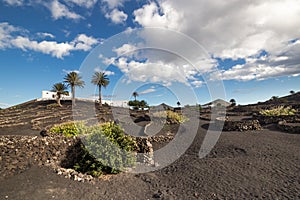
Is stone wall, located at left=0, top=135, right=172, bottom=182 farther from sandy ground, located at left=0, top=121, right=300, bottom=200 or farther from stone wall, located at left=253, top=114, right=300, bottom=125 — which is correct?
stone wall, located at left=253, top=114, right=300, bottom=125

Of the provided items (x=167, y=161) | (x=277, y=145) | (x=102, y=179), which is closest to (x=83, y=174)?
(x=102, y=179)

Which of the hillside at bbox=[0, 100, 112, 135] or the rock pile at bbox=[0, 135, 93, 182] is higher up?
the hillside at bbox=[0, 100, 112, 135]

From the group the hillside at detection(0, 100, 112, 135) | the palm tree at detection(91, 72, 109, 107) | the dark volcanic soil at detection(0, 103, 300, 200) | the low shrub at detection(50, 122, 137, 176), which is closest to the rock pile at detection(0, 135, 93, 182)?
the dark volcanic soil at detection(0, 103, 300, 200)

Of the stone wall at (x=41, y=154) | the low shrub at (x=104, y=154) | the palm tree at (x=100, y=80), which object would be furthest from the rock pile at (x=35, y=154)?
the palm tree at (x=100, y=80)

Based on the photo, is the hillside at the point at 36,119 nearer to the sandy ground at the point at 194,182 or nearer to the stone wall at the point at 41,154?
the stone wall at the point at 41,154

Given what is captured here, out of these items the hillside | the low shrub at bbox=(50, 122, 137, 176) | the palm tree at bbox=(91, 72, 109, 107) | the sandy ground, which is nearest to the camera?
the sandy ground

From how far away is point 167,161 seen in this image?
391 inches

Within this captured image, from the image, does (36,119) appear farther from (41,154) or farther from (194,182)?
(194,182)

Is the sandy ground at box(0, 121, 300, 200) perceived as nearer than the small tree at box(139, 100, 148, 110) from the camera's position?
Yes

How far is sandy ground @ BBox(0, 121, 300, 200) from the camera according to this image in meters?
6.00

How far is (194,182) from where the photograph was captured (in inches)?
284

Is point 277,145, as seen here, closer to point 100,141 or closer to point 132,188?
point 132,188

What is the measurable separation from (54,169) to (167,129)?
10716mm

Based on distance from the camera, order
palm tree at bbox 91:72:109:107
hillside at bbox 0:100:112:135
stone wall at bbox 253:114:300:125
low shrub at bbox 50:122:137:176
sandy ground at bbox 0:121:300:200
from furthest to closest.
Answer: palm tree at bbox 91:72:109:107, hillside at bbox 0:100:112:135, stone wall at bbox 253:114:300:125, low shrub at bbox 50:122:137:176, sandy ground at bbox 0:121:300:200
